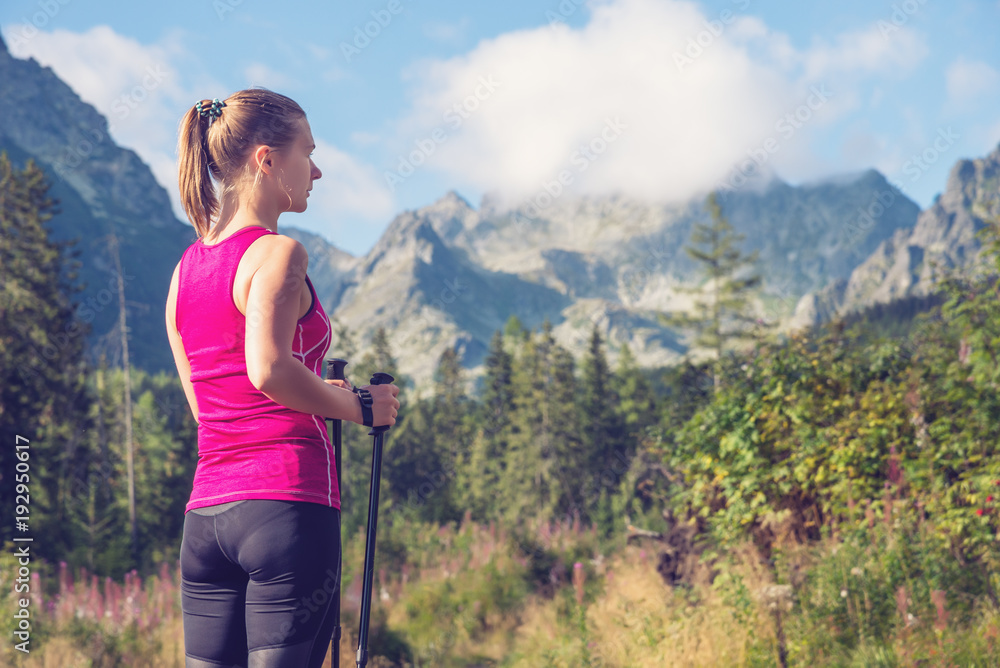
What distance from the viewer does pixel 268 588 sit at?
1646 millimetres

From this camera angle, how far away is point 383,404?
1.92 m

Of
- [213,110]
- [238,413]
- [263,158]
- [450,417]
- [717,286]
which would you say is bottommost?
[238,413]

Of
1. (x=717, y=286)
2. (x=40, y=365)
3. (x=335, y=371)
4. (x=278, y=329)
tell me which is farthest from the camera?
(x=717, y=286)

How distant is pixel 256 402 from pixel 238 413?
0.06 m

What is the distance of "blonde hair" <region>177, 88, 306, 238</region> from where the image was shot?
1851mm

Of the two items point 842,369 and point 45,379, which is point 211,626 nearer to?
point 842,369

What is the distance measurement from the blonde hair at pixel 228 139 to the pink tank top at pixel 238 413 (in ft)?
0.71

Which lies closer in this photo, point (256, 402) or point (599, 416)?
point (256, 402)

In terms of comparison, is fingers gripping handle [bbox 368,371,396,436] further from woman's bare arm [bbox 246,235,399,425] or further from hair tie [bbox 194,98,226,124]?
hair tie [bbox 194,98,226,124]

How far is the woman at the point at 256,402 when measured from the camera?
1.64m

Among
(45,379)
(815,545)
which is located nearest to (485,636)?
(815,545)

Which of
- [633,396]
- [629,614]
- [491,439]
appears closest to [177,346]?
[629,614]

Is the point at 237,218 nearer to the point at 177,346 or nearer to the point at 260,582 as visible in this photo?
the point at 177,346

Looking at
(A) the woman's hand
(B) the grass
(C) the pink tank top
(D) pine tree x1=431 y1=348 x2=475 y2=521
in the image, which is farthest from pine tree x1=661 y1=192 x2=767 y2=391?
(C) the pink tank top
